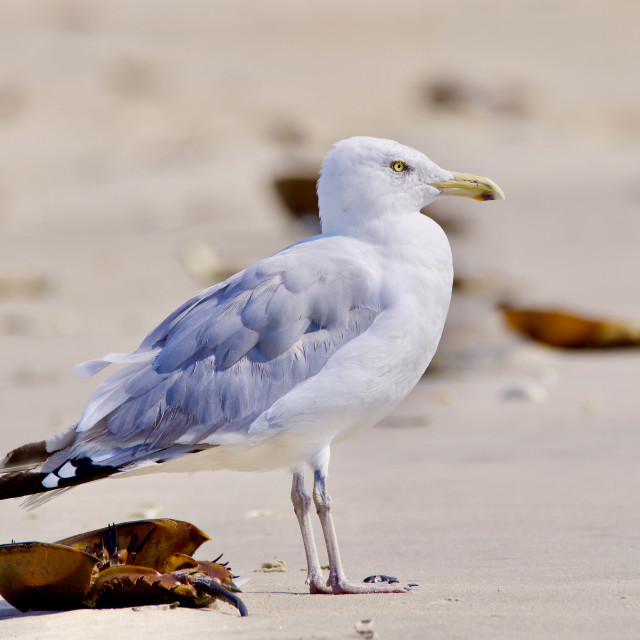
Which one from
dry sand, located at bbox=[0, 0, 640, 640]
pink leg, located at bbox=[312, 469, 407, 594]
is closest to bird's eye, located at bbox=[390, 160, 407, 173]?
→ pink leg, located at bbox=[312, 469, 407, 594]

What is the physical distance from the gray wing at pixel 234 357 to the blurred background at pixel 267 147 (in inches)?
102

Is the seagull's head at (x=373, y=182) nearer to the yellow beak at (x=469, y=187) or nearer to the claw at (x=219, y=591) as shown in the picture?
the yellow beak at (x=469, y=187)

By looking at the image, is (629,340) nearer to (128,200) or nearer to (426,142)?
(426,142)

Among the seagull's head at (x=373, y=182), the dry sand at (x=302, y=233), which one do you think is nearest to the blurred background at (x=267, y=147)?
the dry sand at (x=302, y=233)

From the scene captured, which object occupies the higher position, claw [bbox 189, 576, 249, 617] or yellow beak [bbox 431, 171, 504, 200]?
yellow beak [bbox 431, 171, 504, 200]

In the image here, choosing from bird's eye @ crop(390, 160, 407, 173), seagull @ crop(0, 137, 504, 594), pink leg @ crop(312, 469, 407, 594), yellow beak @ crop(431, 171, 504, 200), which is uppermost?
bird's eye @ crop(390, 160, 407, 173)

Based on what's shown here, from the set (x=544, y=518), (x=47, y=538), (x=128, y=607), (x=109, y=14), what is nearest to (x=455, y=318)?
(x=544, y=518)

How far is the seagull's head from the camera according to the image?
4062mm

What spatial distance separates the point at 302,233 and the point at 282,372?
9.77m

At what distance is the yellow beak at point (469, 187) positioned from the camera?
4.24 metres

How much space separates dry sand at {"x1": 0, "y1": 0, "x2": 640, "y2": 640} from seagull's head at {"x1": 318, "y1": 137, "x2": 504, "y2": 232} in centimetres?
122

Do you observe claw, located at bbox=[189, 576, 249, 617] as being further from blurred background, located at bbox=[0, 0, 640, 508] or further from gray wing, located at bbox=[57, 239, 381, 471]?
blurred background, located at bbox=[0, 0, 640, 508]

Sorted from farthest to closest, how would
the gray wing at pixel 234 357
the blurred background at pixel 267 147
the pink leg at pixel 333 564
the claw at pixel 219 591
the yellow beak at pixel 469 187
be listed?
the blurred background at pixel 267 147
the yellow beak at pixel 469 187
the gray wing at pixel 234 357
the pink leg at pixel 333 564
the claw at pixel 219 591

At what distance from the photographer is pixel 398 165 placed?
4137 millimetres
